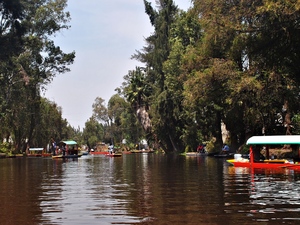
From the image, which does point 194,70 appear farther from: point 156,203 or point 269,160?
point 156,203

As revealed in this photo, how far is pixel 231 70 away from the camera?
36.7m

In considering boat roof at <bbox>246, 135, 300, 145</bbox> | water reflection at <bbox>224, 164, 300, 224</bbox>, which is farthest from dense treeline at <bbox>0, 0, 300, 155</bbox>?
water reflection at <bbox>224, 164, 300, 224</bbox>

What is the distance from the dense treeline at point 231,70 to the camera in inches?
974

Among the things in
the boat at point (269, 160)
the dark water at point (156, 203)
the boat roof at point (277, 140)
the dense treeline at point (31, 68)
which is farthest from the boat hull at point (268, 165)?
the dense treeline at point (31, 68)

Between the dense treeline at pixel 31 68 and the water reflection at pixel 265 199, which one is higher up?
the dense treeline at pixel 31 68

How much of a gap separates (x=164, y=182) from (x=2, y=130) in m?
61.2

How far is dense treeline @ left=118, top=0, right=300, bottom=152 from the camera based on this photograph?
Answer: 24750 mm

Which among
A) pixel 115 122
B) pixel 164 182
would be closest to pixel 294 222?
pixel 164 182

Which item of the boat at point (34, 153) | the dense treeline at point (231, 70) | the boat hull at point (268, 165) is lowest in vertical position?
the boat hull at point (268, 165)

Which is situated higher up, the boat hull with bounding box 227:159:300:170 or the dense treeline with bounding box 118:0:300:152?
the dense treeline with bounding box 118:0:300:152

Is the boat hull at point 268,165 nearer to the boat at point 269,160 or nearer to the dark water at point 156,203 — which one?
the boat at point 269,160

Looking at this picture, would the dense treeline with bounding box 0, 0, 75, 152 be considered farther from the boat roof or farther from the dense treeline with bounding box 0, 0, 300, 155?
the boat roof

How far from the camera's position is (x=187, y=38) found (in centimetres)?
6016

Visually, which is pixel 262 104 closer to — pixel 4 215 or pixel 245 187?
pixel 245 187
